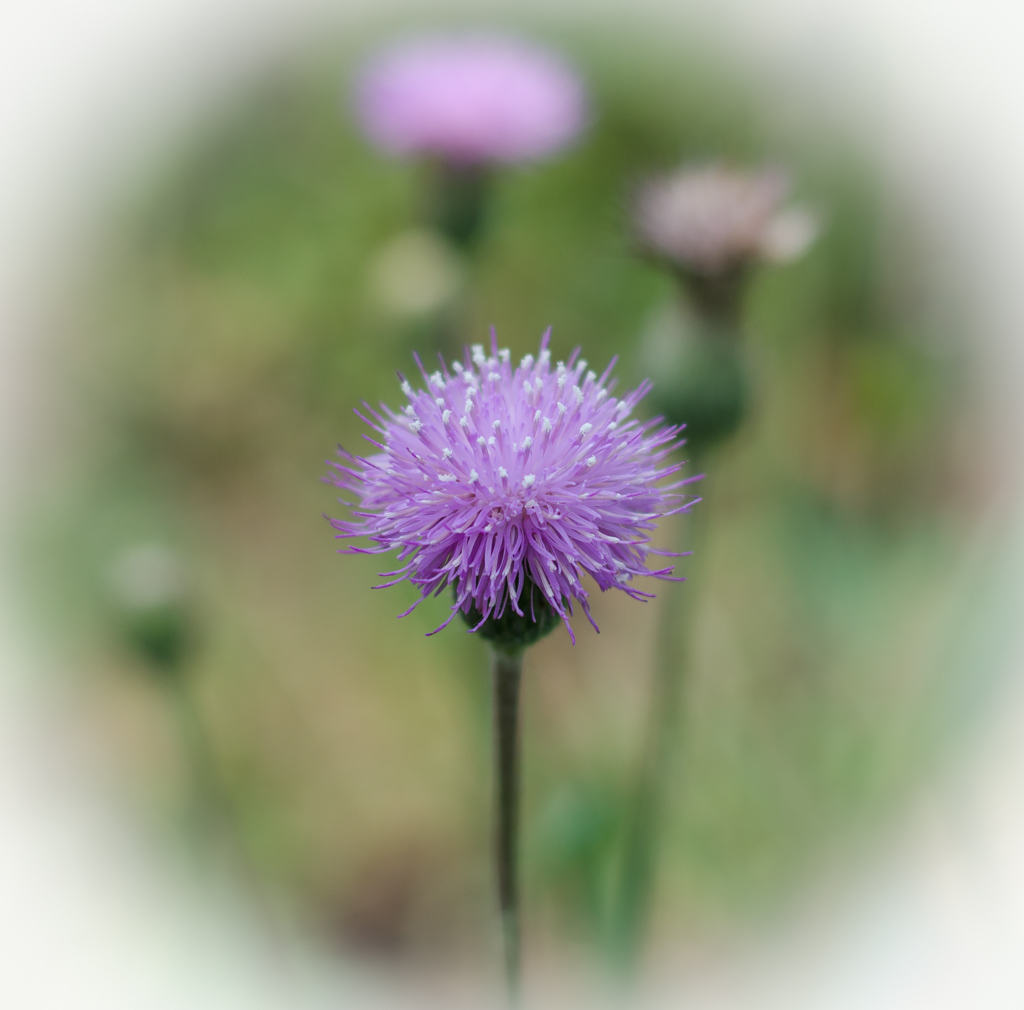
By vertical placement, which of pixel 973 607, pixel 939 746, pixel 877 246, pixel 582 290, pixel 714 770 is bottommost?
pixel 714 770

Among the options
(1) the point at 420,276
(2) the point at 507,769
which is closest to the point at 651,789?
(2) the point at 507,769

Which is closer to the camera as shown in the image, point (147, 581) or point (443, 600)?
point (147, 581)

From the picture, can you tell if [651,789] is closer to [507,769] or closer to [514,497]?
[507,769]

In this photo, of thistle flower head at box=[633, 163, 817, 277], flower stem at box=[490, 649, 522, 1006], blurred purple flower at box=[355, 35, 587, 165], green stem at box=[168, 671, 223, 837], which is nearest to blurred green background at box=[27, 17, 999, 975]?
green stem at box=[168, 671, 223, 837]

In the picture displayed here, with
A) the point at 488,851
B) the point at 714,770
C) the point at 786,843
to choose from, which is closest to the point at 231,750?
the point at 488,851

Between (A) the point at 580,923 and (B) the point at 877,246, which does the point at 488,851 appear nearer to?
(A) the point at 580,923

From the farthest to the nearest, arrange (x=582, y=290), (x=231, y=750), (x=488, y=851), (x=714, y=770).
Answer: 1. (x=582, y=290)
2. (x=231, y=750)
3. (x=714, y=770)
4. (x=488, y=851)
